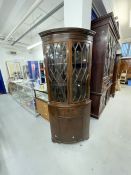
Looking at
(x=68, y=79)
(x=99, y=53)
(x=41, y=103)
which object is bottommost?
(x=41, y=103)

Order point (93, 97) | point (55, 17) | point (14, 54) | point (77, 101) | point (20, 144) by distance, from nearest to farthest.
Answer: point (77, 101) → point (20, 144) → point (93, 97) → point (55, 17) → point (14, 54)

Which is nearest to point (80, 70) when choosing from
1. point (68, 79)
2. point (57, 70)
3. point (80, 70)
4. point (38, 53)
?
point (80, 70)

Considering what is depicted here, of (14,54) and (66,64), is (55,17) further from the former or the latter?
(14,54)

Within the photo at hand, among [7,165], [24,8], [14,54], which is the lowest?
[7,165]

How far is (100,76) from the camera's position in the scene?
2434mm

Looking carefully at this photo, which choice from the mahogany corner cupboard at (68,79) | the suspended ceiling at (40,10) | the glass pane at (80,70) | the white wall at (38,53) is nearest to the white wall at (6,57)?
the white wall at (38,53)

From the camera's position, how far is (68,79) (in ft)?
4.92

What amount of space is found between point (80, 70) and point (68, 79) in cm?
28

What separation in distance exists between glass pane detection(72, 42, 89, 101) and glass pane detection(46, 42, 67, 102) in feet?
0.50

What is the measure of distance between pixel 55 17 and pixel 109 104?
12.6 ft

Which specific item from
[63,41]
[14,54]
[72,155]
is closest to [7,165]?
[72,155]

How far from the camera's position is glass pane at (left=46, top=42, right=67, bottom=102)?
4.80 ft

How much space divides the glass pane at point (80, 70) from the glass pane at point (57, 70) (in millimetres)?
151

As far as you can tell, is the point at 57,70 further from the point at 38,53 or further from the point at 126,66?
the point at 126,66
